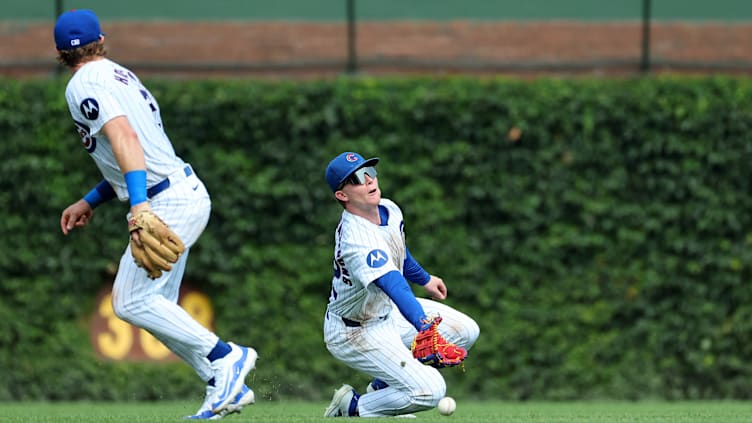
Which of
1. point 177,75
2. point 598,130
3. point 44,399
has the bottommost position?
point 44,399

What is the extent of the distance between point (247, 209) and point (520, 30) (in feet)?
12.4

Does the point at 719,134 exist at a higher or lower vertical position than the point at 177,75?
lower

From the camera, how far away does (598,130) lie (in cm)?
1052

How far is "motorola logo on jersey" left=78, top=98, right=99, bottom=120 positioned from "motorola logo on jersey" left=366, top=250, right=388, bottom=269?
161cm

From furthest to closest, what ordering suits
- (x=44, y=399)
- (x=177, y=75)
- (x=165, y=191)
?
(x=177, y=75) → (x=44, y=399) → (x=165, y=191)

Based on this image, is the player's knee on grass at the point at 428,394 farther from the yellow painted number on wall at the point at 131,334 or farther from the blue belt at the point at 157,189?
the yellow painted number on wall at the point at 131,334

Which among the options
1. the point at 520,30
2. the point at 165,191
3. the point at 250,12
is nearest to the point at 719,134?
the point at 520,30

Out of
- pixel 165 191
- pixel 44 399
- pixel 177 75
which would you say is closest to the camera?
pixel 165 191

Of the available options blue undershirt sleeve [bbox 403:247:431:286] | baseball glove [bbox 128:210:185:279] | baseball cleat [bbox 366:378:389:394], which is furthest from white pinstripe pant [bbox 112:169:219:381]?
blue undershirt sleeve [bbox 403:247:431:286]

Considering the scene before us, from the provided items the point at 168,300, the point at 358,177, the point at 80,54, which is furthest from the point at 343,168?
the point at 80,54

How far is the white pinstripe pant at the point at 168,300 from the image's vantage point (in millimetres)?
6320

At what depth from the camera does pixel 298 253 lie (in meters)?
10.5

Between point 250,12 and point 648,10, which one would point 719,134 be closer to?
point 648,10

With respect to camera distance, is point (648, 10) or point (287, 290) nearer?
point (287, 290)
